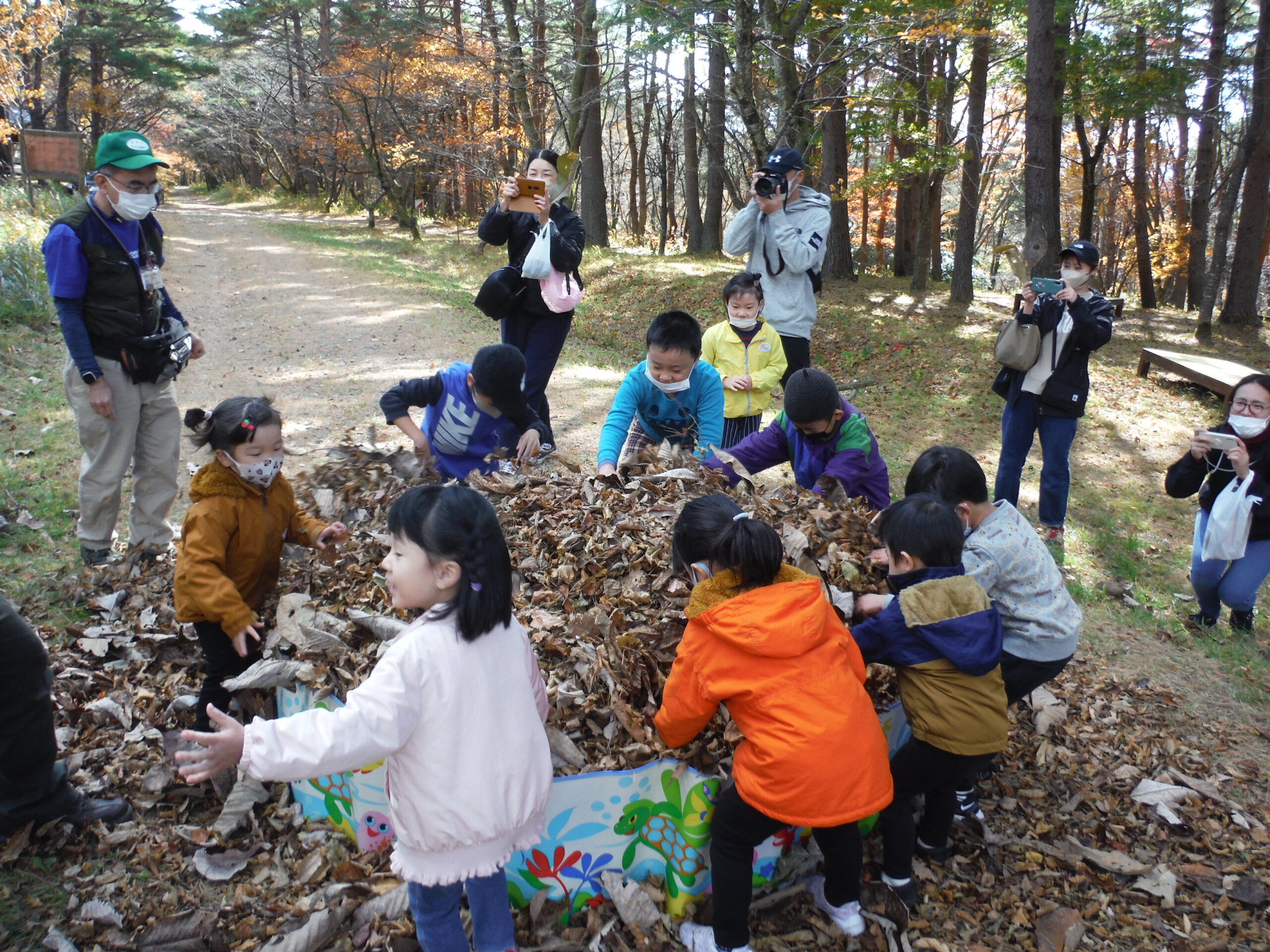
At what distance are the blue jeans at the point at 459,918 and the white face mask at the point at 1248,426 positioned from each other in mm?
4312

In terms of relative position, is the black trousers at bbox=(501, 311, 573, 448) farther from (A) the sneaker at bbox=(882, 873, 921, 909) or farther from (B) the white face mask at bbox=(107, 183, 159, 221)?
(A) the sneaker at bbox=(882, 873, 921, 909)

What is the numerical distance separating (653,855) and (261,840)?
4.32ft

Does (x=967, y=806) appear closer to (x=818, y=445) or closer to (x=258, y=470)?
(x=818, y=445)

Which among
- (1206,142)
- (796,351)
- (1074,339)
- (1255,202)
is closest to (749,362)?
(796,351)

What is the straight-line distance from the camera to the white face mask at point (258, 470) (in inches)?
119

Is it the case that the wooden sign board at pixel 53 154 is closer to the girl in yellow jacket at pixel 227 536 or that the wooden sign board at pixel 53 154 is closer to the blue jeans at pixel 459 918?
the girl in yellow jacket at pixel 227 536

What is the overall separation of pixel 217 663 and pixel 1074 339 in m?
5.15

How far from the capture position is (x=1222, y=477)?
14.4 ft

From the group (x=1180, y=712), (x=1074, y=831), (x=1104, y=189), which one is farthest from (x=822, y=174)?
(x=1104, y=189)

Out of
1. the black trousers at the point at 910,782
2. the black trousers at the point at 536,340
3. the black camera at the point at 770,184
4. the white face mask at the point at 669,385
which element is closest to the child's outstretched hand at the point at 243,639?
the black trousers at the point at 910,782

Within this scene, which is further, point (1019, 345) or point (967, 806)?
point (1019, 345)

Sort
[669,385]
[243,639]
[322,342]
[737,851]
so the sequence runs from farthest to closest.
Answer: [322,342] → [669,385] → [243,639] → [737,851]

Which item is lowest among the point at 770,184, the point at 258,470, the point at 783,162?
the point at 258,470

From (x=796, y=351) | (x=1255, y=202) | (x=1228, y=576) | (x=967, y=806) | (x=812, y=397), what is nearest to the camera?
(x=967, y=806)
